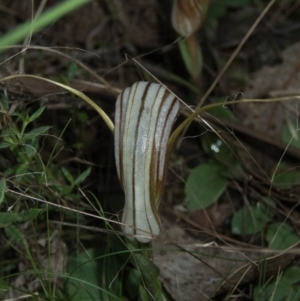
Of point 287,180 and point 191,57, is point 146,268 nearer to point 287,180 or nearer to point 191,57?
point 287,180

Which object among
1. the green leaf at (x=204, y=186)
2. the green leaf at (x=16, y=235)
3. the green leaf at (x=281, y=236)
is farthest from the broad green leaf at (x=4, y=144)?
the green leaf at (x=281, y=236)

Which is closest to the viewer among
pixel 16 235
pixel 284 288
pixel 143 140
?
pixel 143 140

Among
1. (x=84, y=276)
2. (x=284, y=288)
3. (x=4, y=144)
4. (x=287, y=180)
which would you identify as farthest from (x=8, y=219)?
(x=287, y=180)

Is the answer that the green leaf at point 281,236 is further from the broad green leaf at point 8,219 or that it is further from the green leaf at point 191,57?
the broad green leaf at point 8,219

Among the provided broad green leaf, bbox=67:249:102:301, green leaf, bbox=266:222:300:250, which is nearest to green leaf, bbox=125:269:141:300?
broad green leaf, bbox=67:249:102:301

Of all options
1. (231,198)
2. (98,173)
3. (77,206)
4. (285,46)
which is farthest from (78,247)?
(285,46)

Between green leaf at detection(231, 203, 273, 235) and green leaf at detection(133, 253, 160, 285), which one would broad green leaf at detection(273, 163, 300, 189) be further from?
green leaf at detection(133, 253, 160, 285)
